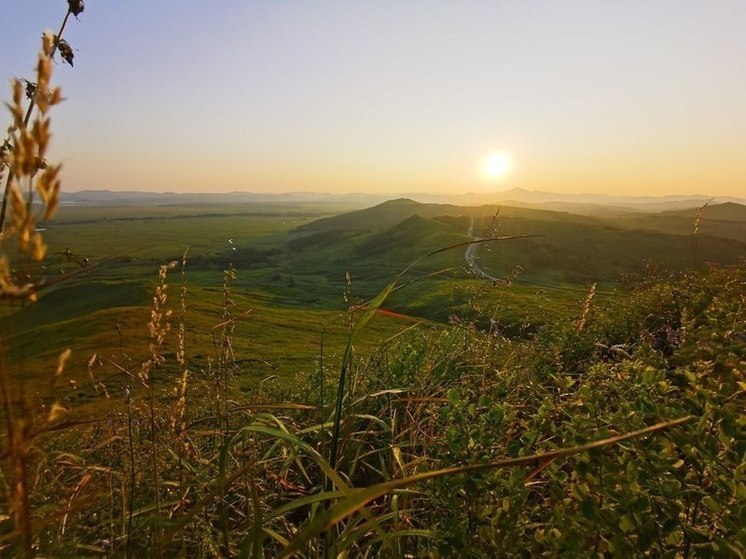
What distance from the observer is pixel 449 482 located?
2016 millimetres

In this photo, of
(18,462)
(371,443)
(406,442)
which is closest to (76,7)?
(18,462)

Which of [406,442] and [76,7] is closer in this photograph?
[76,7]

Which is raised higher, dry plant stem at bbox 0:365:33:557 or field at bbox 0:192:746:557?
dry plant stem at bbox 0:365:33:557

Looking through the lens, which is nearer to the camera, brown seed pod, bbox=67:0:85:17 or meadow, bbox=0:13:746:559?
meadow, bbox=0:13:746:559

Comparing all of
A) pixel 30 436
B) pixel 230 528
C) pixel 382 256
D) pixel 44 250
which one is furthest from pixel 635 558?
pixel 382 256

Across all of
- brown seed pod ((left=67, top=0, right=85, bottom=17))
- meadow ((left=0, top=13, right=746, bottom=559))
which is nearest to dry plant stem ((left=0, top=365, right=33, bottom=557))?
meadow ((left=0, top=13, right=746, bottom=559))

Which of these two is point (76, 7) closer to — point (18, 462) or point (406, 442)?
point (18, 462)

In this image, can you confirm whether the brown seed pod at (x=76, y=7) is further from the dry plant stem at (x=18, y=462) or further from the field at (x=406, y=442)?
the dry plant stem at (x=18, y=462)

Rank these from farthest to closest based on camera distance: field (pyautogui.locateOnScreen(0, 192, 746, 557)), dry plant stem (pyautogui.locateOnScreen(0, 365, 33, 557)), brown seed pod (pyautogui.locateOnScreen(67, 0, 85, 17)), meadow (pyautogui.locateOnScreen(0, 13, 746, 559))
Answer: brown seed pod (pyautogui.locateOnScreen(67, 0, 85, 17)), field (pyautogui.locateOnScreen(0, 192, 746, 557)), meadow (pyautogui.locateOnScreen(0, 13, 746, 559)), dry plant stem (pyautogui.locateOnScreen(0, 365, 33, 557))

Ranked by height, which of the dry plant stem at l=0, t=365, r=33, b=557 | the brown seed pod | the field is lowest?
the field

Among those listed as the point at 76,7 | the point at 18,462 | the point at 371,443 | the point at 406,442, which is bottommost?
the point at 371,443

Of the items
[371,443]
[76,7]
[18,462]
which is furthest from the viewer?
[371,443]

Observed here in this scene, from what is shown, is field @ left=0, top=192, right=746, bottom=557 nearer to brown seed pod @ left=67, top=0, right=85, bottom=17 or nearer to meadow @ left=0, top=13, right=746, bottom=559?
meadow @ left=0, top=13, right=746, bottom=559

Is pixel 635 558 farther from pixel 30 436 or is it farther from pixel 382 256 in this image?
pixel 382 256
